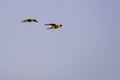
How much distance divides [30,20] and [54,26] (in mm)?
2818

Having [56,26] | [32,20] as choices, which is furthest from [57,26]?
[32,20]

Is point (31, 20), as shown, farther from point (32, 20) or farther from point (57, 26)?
point (57, 26)

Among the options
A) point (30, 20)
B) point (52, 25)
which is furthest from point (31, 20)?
point (52, 25)

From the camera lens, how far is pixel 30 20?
1884 cm

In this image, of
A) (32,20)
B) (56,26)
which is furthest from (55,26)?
(32,20)

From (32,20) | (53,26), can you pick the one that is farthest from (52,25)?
(32,20)

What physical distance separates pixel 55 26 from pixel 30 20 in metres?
2.93

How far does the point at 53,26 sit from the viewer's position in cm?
1867

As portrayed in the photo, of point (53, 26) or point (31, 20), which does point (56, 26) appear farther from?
point (31, 20)

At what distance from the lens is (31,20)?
18.8 m

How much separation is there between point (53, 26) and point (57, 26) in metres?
0.52

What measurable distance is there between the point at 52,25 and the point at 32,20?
233 centimetres

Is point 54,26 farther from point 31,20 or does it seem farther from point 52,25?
point 31,20

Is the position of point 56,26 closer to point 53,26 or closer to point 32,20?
point 53,26
